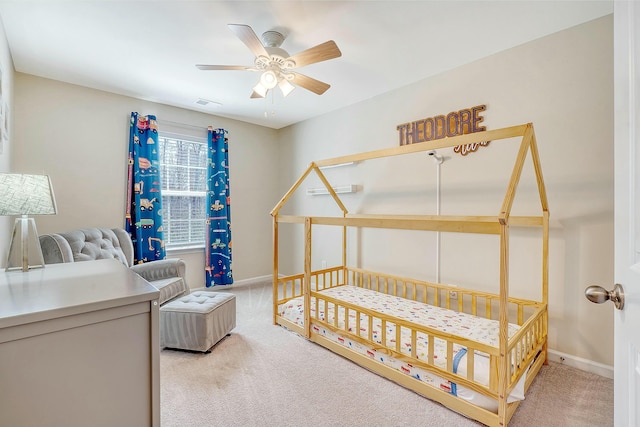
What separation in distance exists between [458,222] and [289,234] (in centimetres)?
318

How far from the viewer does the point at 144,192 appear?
11.0ft

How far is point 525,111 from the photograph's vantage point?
89.7 inches

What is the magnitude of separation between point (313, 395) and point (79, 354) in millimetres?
1377

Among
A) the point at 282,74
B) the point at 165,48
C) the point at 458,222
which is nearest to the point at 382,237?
the point at 458,222

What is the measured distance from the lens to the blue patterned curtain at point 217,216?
3.91 m

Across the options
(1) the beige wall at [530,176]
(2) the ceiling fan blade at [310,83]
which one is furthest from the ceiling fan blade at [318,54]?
(1) the beige wall at [530,176]

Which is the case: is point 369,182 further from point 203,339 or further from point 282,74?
point 203,339

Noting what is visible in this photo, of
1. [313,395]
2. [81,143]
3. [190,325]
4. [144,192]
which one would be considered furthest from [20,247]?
[81,143]

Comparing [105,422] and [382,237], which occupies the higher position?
[382,237]

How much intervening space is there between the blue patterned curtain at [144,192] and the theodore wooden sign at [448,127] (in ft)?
9.22

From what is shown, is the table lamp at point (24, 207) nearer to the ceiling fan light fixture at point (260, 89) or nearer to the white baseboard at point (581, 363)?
the ceiling fan light fixture at point (260, 89)

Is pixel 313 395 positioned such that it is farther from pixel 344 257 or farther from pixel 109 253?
pixel 109 253
